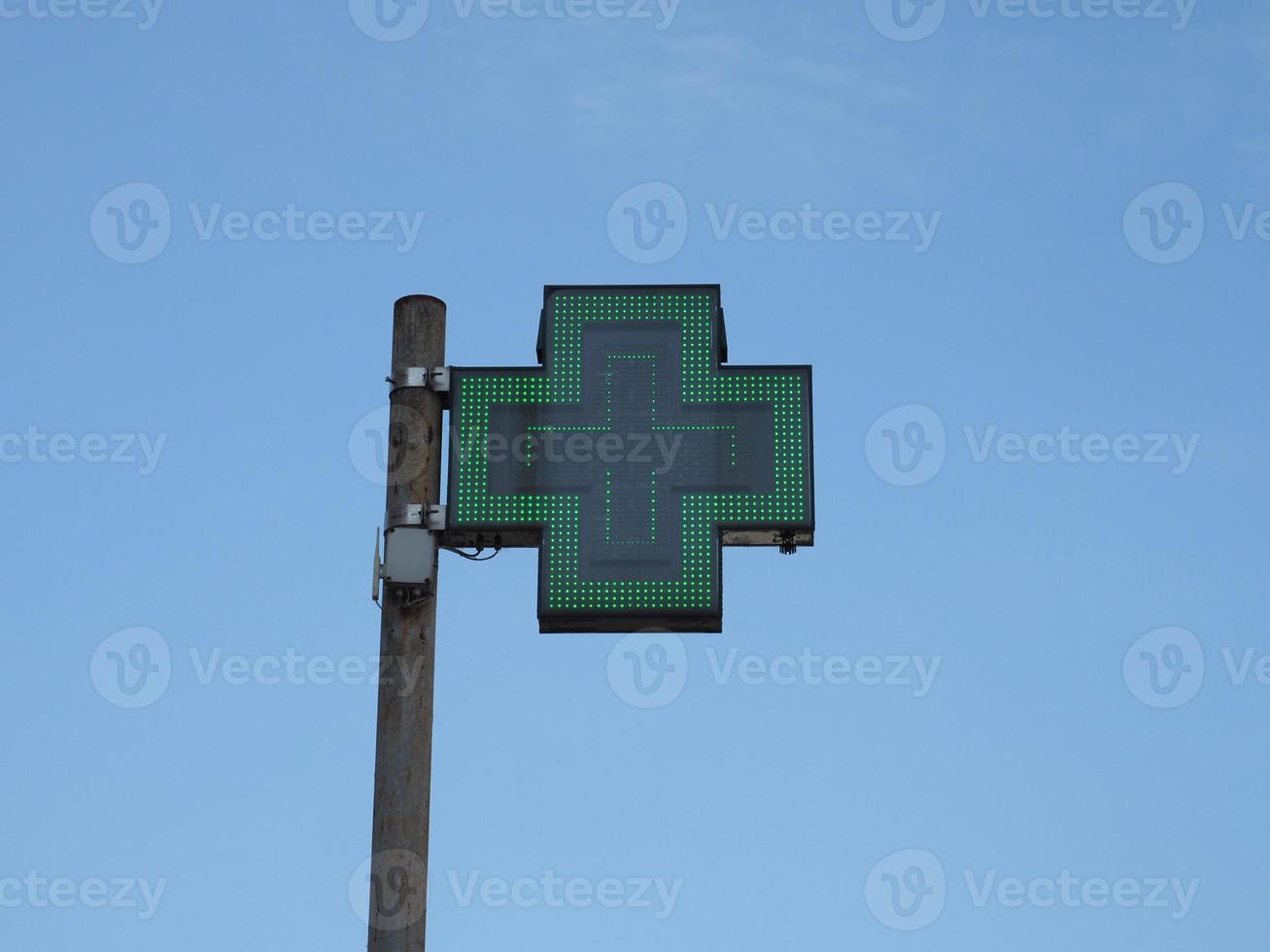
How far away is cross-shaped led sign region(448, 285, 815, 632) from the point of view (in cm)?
A: 1511

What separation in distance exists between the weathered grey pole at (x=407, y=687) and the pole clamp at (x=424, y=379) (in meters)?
0.03

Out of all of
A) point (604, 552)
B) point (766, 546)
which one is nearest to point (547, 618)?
point (604, 552)

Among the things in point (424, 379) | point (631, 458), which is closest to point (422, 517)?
point (424, 379)

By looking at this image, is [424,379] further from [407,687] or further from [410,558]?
[407,687]

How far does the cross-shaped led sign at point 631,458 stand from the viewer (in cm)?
1511

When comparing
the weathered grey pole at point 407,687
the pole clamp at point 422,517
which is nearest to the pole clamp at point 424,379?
the weathered grey pole at point 407,687

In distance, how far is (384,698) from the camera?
15039 millimetres

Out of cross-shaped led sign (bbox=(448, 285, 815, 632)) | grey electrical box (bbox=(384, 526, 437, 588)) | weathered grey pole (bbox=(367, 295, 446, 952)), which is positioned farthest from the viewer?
grey electrical box (bbox=(384, 526, 437, 588))

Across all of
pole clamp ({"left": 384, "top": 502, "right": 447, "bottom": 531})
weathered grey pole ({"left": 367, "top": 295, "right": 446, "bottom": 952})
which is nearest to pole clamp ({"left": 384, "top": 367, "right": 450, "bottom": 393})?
weathered grey pole ({"left": 367, "top": 295, "right": 446, "bottom": 952})

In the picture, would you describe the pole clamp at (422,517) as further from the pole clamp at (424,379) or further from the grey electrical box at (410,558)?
the pole clamp at (424,379)

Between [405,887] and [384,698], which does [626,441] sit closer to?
[384,698]

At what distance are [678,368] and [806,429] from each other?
1187 mm

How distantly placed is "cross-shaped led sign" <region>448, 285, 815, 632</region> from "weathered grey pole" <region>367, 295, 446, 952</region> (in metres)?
0.29

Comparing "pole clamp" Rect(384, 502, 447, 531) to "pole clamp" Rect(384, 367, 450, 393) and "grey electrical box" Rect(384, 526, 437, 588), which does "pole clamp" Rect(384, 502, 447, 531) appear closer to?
"grey electrical box" Rect(384, 526, 437, 588)
